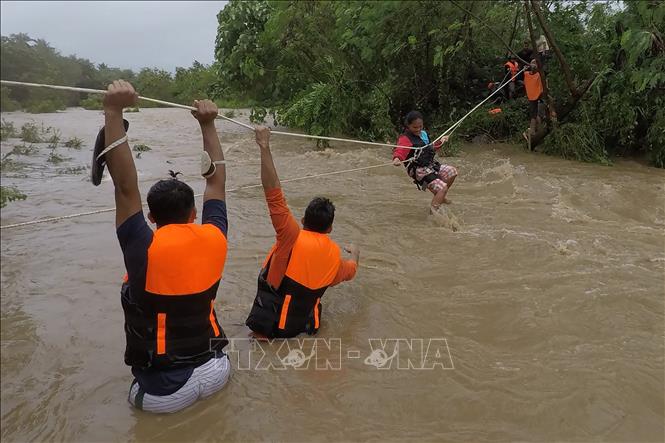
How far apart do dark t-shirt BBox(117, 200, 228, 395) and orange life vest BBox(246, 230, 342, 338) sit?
686mm

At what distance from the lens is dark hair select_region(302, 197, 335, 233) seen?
3.25 meters

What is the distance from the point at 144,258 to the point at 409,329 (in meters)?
1.93

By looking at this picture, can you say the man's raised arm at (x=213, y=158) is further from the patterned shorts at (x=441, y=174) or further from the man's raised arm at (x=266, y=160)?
the patterned shorts at (x=441, y=174)

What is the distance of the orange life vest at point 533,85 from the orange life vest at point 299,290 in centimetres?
680

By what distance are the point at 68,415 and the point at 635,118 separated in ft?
29.2

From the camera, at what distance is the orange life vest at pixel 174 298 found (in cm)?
229

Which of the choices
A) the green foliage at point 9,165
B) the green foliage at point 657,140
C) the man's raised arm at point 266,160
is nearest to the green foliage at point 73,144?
the green foliage at point 9,165

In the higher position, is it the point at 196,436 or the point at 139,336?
the point at 139,336

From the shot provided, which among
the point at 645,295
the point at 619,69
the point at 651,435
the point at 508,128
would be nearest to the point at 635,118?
the point at 619,69

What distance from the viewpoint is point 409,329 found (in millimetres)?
3525

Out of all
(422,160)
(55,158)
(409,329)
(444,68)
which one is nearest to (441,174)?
(422,160)

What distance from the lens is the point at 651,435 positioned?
2.46 meters

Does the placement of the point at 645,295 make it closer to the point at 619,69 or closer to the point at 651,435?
the point at 651,435

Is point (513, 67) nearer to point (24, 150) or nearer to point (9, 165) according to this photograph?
point (9, 165)
